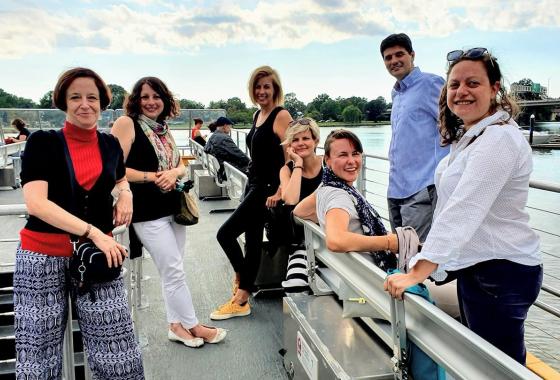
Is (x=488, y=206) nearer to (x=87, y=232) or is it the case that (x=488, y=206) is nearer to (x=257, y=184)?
(x=87, y=232)

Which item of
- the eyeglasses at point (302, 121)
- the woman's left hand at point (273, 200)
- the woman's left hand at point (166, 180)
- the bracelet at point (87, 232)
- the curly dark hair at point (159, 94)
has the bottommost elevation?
the woman's left hand at point (273, 200)

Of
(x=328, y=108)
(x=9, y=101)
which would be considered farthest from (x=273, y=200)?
(x=9, y=101)

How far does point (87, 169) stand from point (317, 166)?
1.65 metres

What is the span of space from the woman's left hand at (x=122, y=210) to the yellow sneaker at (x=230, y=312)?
1.38 m

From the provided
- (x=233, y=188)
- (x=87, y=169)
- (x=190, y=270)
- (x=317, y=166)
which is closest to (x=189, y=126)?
(x=233, y=188)

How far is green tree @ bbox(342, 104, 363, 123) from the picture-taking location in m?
7.54

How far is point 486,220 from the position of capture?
153 cm

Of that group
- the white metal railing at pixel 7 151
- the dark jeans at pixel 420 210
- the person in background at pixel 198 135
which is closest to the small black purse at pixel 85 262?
the dark jeans at pixel 420 210

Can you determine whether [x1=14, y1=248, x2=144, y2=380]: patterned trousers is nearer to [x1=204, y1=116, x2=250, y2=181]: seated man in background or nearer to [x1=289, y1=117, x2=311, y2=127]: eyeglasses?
[x1=289, y1=117, x2=311, y2=127]: eyeglasses

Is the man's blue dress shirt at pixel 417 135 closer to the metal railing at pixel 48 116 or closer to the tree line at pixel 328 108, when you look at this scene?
the tree line at pixel 328 108

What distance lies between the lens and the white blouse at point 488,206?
1433 mm

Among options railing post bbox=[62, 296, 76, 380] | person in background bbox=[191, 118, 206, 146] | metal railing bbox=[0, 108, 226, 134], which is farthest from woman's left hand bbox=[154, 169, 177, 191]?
person in background bbox=[191, 118, 206, 146]

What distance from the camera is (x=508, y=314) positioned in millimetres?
1531

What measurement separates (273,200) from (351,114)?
512 cm
